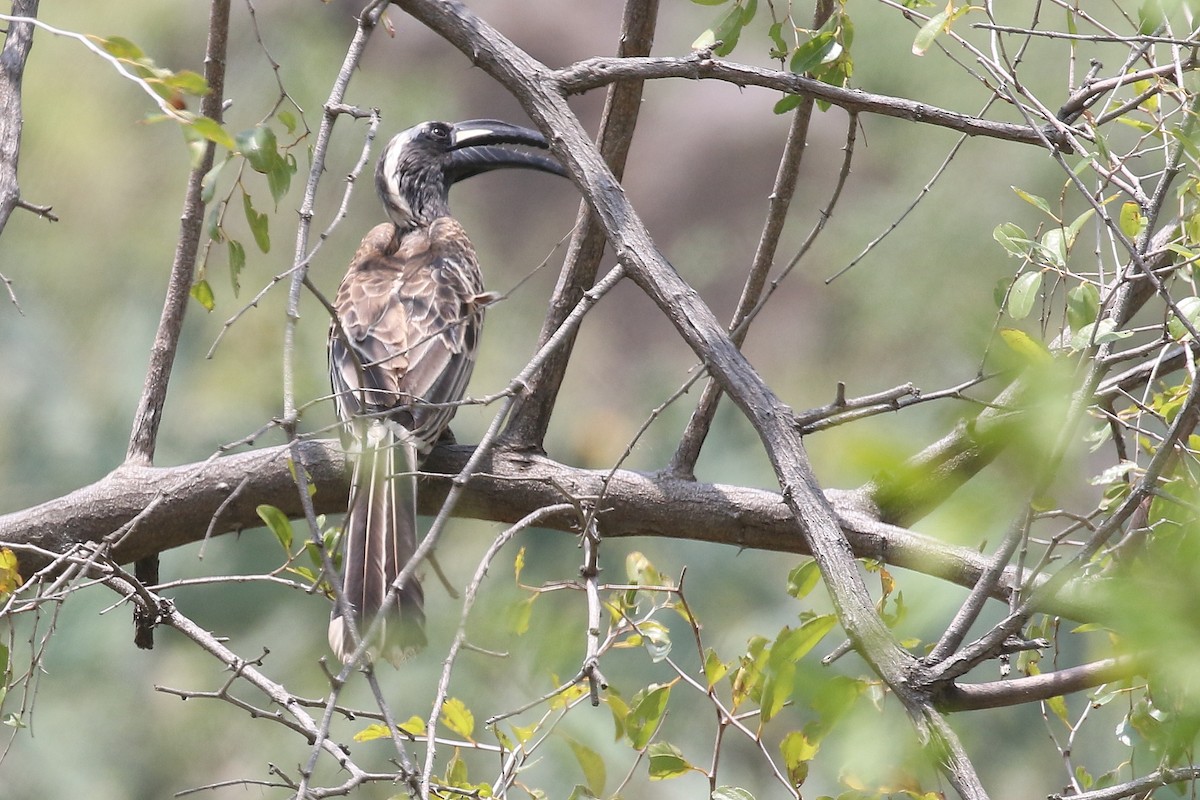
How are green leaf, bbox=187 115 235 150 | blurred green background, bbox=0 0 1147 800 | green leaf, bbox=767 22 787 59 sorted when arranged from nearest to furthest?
green leaf, bbox=187 115 235 150 < green leaf, bbox=767 22 787 59 < blurred green background, bbox=0 0 1147 800

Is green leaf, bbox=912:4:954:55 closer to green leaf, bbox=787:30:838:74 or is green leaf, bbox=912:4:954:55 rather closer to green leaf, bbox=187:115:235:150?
green leaf, bbox=787:30:838:74

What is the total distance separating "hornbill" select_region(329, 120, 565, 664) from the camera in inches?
94.6

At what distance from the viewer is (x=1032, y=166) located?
872 cm

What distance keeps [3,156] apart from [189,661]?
4879mm

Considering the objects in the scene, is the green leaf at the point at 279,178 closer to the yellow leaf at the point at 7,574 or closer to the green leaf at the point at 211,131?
the green leaf at the point at 211,131

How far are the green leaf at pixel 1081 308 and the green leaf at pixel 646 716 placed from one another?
86 cm

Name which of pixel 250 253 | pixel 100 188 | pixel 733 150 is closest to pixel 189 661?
pixel 250 253

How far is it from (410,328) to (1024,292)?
1801 millimetres

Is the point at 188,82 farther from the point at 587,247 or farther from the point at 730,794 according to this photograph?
the point at 587,247

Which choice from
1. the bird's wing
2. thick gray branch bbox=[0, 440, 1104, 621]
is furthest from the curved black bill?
thick gray branch bbox=[0, 440, 1104, 621]

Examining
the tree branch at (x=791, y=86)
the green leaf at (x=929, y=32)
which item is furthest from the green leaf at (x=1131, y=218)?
the green leaf at (x=929, y=32)

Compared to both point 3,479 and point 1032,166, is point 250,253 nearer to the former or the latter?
point 3,479

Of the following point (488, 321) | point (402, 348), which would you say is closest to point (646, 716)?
point (402, 348)

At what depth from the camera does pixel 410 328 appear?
3234mm
